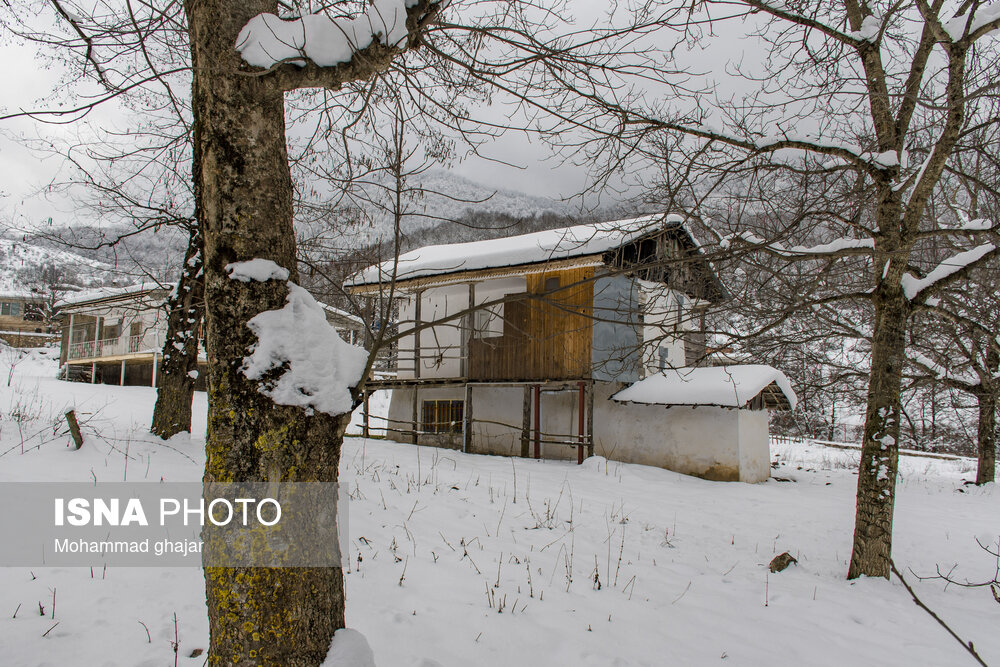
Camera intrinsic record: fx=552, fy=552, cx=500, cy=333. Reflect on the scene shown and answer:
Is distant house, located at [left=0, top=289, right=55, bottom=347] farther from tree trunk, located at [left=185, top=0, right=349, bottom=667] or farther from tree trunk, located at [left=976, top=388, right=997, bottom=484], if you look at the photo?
tree trunk, located at [left=976, top=388, right=997, bottom=484]

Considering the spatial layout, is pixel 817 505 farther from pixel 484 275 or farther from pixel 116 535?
pixel 116 535

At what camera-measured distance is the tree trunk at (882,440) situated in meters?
5.41

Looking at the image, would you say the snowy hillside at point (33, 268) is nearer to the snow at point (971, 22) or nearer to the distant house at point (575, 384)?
the distant house at point (575, 384)

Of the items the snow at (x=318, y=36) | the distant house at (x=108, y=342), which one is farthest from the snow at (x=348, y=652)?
the distant house at (x=108, y=342)

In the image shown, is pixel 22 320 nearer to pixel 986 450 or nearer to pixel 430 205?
pixel 430 205

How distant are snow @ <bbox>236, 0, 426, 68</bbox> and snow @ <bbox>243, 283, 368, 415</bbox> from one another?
3.30 ft

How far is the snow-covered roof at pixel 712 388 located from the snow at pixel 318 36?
421 inches

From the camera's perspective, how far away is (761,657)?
374cm

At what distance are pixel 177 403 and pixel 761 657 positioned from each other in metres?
7.82

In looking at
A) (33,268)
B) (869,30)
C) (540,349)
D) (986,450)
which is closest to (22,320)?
(33,268)

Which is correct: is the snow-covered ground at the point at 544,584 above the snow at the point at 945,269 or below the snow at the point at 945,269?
below

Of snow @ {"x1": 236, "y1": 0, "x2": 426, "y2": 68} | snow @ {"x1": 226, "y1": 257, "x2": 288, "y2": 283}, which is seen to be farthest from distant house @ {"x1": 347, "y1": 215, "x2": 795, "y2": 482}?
A: snow @ {"x1": 226, "y1": 257, "x2": 288, "y2": 283}

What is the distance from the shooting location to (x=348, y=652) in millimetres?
2330

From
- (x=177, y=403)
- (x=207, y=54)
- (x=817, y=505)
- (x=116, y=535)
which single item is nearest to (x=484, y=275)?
(x=177, y=403)
